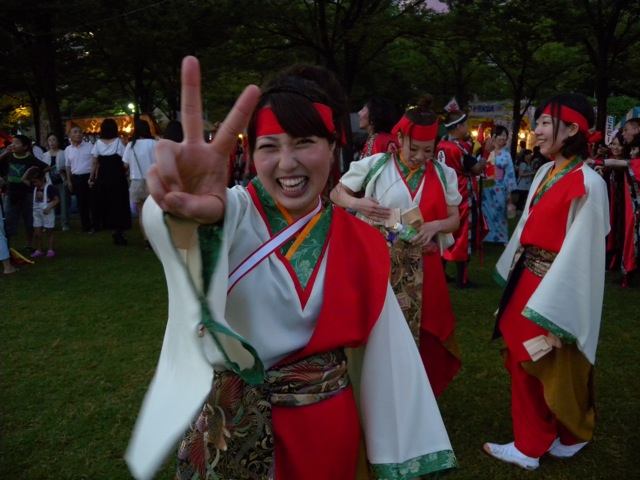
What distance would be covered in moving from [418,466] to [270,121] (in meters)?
1.01

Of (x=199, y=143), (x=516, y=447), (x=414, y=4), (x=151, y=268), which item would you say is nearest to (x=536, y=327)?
(x=516, y=447)

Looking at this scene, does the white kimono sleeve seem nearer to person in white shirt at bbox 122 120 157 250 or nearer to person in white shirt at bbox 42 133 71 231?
person in white shirt at bbox 122 120 157 250

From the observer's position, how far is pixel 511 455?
3.17 m

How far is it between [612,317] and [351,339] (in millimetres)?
4818

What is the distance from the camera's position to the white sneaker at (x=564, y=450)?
3.21m

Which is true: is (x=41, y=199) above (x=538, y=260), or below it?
below

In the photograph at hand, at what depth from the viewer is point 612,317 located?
5.61m

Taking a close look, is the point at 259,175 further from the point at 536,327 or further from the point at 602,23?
the point at 602,23

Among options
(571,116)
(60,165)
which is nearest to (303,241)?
(571,116)

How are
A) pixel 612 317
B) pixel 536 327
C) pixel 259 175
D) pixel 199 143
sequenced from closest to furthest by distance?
pixel 199 143, pixel 259 175, pixel 536 327, pixel 612 317

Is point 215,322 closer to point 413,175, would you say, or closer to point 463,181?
point 413,175

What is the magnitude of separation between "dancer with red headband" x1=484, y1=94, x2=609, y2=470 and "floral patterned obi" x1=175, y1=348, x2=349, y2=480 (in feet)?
5.29

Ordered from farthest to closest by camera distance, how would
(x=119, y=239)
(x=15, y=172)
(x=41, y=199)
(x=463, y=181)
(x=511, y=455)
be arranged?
(x=119, y=239) < (x=41, y=199) < (x=15, y=172) < (x=463, y=181) < (x=511, y=455)

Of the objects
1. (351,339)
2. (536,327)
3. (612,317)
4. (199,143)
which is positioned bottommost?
(612,317)
